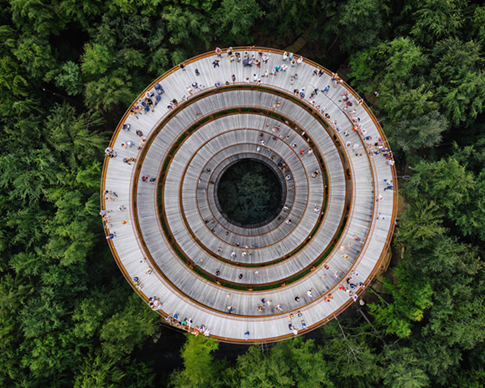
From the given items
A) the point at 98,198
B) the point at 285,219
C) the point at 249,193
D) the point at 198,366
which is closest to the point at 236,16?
the point at 249,193

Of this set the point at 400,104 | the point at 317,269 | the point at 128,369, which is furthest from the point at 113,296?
the point at 400,104

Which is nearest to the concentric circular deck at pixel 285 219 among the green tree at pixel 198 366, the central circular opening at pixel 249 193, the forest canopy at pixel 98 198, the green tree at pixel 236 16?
the green tree at pixel 198 366

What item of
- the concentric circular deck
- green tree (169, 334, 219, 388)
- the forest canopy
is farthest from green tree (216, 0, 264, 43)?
green tree (169, 334, 219, 388)

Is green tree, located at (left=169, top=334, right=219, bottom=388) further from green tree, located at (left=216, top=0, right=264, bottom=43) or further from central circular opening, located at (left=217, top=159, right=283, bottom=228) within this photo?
green tree, located at (left=216, top=0, right=264, bottom=43)

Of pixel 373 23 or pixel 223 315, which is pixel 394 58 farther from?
pixel 223 315

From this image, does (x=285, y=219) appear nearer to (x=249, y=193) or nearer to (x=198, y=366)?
(x=249, y=193)

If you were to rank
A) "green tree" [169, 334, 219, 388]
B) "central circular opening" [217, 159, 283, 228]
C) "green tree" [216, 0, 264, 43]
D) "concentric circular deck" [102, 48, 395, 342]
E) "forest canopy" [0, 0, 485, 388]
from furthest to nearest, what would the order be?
"central circular opening" [217, 159, 283, 228], "concentric circular deck" [102, 48, 395, 342], "green tree" [169, 334, 219, 388], "green tree" [216, 0, 264, 43], "forest canopy" [0, 0, 485, 388]
